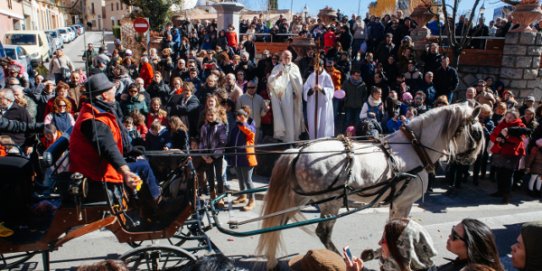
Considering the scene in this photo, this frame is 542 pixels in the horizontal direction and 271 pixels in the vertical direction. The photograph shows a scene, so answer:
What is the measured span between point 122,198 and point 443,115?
149 inches

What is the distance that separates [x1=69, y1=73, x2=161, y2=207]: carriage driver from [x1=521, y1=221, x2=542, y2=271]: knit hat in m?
3.13

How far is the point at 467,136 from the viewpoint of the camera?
16.8 ft

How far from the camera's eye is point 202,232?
4.49 metres

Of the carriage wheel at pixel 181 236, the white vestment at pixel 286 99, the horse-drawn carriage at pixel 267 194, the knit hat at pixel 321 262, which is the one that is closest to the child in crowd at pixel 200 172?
the carriage wheel at pixel 181 236

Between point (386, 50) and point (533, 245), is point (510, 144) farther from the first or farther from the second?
point (533, 245)

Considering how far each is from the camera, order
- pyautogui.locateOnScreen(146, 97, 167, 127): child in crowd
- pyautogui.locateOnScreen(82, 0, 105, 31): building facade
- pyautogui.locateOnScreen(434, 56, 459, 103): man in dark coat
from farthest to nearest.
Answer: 1. pyautogui.locateOnScreen(434, 56, 459, 103): man in dark coat
2. pyautogui.locateOnScreen(146, 97, 167, 127): child in crowd
3. pyautogui.locateOnScreen(82, 0, 105, 31): building facade

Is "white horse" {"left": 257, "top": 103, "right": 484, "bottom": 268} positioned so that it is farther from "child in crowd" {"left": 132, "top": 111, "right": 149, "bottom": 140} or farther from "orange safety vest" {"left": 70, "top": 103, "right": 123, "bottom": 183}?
"child in crowd" {"left": 132, "top": 111, "right": 149, "bottom": 140}

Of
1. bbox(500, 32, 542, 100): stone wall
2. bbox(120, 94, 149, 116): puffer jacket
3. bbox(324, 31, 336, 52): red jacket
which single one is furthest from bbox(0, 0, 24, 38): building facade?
bbox(500, 32, 542, 100): stone wall

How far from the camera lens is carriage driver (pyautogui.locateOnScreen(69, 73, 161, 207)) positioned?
12.8 ft

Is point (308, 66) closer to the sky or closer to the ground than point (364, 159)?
closer to the sky

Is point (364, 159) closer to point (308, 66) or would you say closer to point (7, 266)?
point (7, 266)

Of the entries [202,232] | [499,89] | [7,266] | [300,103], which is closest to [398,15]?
[499,89]

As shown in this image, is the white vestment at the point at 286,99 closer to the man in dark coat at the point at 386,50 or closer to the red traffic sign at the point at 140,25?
the man in dark coat at the point at 386,50

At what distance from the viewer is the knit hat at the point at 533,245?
246 cm
